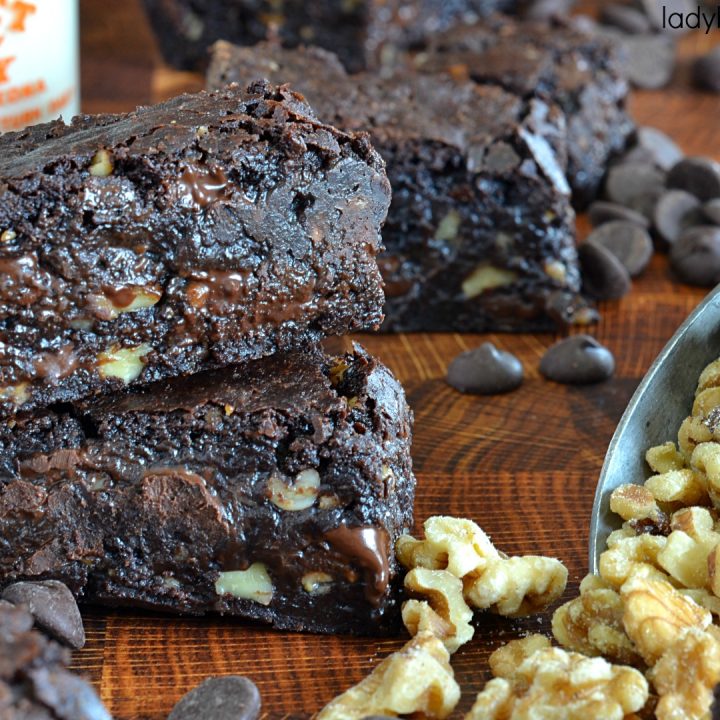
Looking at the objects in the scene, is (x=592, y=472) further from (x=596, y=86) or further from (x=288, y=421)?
(x=596, y=86)

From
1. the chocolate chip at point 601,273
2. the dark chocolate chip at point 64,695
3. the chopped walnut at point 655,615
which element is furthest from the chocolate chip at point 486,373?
the dark chocolate chip at point 64,695

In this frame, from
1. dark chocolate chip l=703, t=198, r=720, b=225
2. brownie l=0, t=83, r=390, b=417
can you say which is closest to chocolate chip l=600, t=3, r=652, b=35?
dark chocolate chip l=703, t=198, r=720, b=225

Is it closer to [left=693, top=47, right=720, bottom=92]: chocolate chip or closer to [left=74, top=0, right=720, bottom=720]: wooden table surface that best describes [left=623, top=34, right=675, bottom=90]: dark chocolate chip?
[left=693, top=47, right=720, bottom=92]: chocolate chip

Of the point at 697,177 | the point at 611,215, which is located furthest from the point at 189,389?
the point at 697,177

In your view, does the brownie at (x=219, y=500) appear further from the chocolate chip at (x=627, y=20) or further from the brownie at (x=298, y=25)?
the chocolate chip at (x=627, y=20)

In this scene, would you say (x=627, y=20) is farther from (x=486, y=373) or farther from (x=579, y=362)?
(x=486, y=373)

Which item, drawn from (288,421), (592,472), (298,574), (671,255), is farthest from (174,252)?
(671,255)
